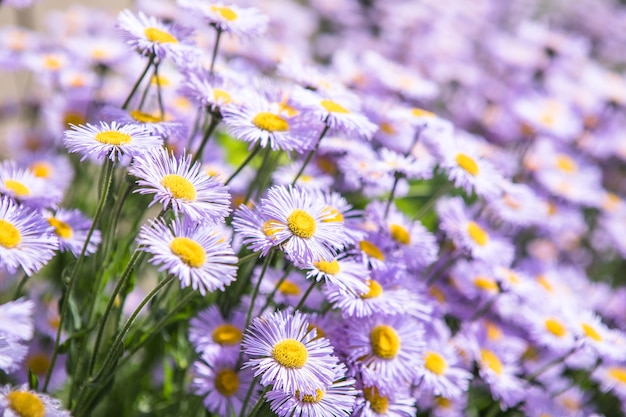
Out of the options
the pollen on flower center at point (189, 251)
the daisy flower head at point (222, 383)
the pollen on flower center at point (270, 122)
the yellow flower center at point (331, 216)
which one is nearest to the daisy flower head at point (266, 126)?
the pollen on flower center at point (270, 122)

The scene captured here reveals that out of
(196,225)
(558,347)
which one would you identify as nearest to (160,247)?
(196,225)

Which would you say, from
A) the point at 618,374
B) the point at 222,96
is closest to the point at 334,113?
the point at 222,96

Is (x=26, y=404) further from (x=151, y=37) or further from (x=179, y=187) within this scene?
(x=151, y=37)

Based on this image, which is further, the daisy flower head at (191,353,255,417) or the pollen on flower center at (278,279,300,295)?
the pollen on flower center at (278,279,300,295)

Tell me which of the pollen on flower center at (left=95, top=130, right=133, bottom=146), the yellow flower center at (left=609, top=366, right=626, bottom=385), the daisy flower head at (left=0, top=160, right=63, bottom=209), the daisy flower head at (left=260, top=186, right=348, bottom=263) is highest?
the pollen on flower center at (left=95, top=130, right=133, bottom=146)

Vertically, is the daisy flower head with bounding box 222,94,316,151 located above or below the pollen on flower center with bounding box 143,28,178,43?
below

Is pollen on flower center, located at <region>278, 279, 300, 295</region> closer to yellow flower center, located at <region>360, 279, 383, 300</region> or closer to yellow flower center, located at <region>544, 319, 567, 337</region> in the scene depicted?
yellow flower center, located at <region>360, 279, 383, 300</region>

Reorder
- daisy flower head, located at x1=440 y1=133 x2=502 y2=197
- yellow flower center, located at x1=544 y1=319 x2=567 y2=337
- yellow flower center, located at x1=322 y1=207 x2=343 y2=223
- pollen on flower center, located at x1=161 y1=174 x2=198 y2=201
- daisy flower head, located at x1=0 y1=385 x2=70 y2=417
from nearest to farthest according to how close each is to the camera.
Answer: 1. daisy flower head, located at x1=0 y1=385 x2=70 y2=417
2. pollen on flower center, located at x1=161 y1=174 x2=198 y2=201
3. yellow flower center, located at x1=322 y1=207 x2=343 y2=223
4. daisy flower head, located at x1=440 y1=133 x2=502 y2=197
5. yellow flower center, located at x1=544 y1=319 x2=567 y2=337

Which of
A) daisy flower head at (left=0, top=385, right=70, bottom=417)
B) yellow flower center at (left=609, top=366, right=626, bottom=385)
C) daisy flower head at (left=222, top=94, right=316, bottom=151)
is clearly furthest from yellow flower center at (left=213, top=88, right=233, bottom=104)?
yellow flower center at (left=609, top=366, right=626, bottom=385)

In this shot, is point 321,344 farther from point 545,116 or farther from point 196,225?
point 545,116
